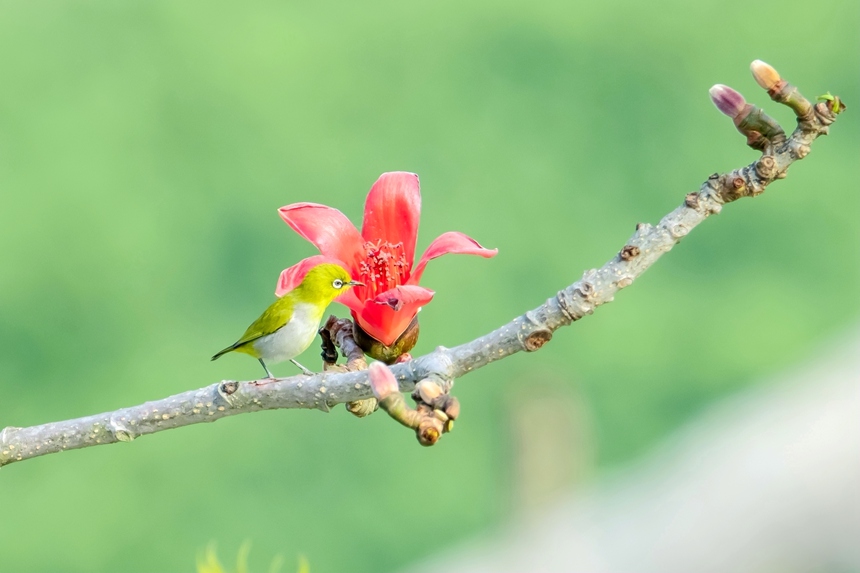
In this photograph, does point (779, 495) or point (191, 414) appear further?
point (779, 495)

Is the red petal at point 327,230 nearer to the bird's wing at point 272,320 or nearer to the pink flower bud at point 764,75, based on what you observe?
the bird's wing at point 272,320

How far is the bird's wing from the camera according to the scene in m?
0.82

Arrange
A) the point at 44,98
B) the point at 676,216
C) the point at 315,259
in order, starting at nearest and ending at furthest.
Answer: the point at 676,216 < the point at 315,259 < the point at 44,98

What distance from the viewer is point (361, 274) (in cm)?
81

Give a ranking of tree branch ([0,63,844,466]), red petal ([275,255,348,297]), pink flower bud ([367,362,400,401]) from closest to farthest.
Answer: pink flower bud ([367,362,400,401])
tree branch ([0,63,844,466])
red petal ([275,255,348,297])

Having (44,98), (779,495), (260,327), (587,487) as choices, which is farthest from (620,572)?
(44,98)

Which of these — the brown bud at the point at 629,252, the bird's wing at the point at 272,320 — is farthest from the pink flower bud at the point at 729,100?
the bird's wing at the point at 272,320

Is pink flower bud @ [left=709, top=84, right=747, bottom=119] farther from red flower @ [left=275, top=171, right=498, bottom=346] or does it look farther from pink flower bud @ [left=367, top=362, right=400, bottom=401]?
pink flower bud @ [left=367, top=362, right=400, bottom=401]

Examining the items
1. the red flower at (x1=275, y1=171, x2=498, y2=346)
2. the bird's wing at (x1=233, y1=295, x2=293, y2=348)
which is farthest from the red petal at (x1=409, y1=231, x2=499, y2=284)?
the bird's wing at (x1=233, y1=295, x2=293, y2=348)

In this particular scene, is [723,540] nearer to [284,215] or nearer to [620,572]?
[620,572]

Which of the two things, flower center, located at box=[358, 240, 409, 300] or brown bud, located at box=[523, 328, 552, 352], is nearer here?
brown bud, located at box=[523, 328, 552, 352]

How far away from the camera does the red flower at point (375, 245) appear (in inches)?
29.5

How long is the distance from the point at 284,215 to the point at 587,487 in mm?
1711

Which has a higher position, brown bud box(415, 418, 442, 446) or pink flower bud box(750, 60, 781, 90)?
pink flower bud box(750, 60, 781, 90)
